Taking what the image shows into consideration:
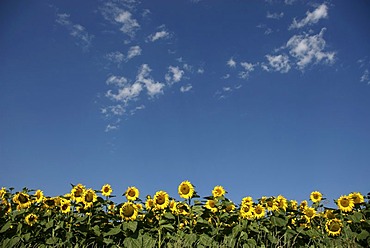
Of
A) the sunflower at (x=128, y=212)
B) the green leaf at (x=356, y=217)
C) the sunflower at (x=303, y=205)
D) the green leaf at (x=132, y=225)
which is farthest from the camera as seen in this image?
the sunflower at (x=303, y=205)

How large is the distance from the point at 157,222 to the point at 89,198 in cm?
126

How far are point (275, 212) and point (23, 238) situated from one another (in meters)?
4.54

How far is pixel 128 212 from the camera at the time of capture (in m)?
6.92

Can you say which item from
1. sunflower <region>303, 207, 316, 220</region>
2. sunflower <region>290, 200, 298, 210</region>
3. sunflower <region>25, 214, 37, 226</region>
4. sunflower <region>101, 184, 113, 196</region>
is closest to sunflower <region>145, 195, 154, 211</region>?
sunflower <region>101, 184, 113, 196</region>

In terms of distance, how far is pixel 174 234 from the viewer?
6.96m

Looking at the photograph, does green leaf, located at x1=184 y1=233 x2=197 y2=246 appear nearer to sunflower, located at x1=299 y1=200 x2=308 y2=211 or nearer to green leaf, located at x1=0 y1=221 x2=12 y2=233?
green leaf, located at x1=0 y1=221 x2=12 y2=233

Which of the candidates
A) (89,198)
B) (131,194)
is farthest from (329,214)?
(89,198)

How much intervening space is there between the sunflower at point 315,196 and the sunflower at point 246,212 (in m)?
2.19

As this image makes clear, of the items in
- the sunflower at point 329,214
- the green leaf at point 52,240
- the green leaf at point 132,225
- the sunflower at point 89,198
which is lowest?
the green leaf at point 52,240

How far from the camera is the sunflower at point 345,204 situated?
27.5ft

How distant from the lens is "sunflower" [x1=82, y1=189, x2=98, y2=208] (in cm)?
697

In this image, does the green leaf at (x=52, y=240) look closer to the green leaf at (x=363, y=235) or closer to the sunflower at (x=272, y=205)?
the sunflower at (x=272, y=205)

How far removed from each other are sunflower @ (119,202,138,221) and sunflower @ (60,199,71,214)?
93cm

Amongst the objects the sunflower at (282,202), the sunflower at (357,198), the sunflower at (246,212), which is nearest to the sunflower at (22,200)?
the sunflower at (246,212)
